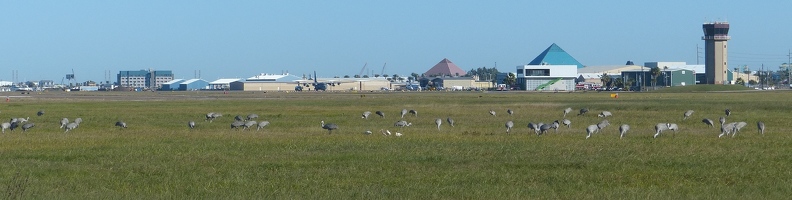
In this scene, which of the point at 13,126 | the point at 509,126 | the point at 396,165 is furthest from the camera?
the point at 13,126

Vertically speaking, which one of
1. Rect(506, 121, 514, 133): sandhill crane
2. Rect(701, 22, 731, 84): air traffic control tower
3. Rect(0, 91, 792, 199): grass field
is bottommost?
Rect(0, 91, 792, 199): grass field

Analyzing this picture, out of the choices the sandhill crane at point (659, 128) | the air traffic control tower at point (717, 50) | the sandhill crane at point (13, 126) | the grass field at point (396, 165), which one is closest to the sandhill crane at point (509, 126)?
the grass field at point (396, 165)

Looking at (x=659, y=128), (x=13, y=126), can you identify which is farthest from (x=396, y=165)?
(x=13, y=126)

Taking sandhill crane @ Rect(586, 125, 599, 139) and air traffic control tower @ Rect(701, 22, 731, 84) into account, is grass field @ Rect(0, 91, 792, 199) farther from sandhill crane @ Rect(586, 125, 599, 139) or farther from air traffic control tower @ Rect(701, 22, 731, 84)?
air traffic control tower @ Rect(701, 22, 731, 84)

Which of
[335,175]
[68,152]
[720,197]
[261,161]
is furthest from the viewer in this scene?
[68,152]

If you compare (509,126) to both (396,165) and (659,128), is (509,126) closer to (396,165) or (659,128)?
(659,128)

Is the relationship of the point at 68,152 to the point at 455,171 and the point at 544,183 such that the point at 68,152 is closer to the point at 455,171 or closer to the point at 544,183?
the point at 455,171

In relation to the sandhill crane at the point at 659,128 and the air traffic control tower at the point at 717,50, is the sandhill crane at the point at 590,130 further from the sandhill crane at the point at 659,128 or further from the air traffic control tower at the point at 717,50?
the air traffic control tower at the point at 717,50

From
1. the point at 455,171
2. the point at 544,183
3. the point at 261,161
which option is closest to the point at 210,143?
the point at 261,161

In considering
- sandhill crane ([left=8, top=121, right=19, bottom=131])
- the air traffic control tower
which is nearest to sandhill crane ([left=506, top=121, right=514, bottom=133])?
sandhill crane ([left=8, top=121, right=19, bottom=131])

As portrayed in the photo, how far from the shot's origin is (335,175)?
2089cm

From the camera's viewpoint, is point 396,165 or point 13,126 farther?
point 13,126

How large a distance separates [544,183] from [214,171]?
6393 mm

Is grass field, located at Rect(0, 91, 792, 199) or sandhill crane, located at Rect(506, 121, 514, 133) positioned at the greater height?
sandhill crane, located at Rect(506, 121, 514, 133)
